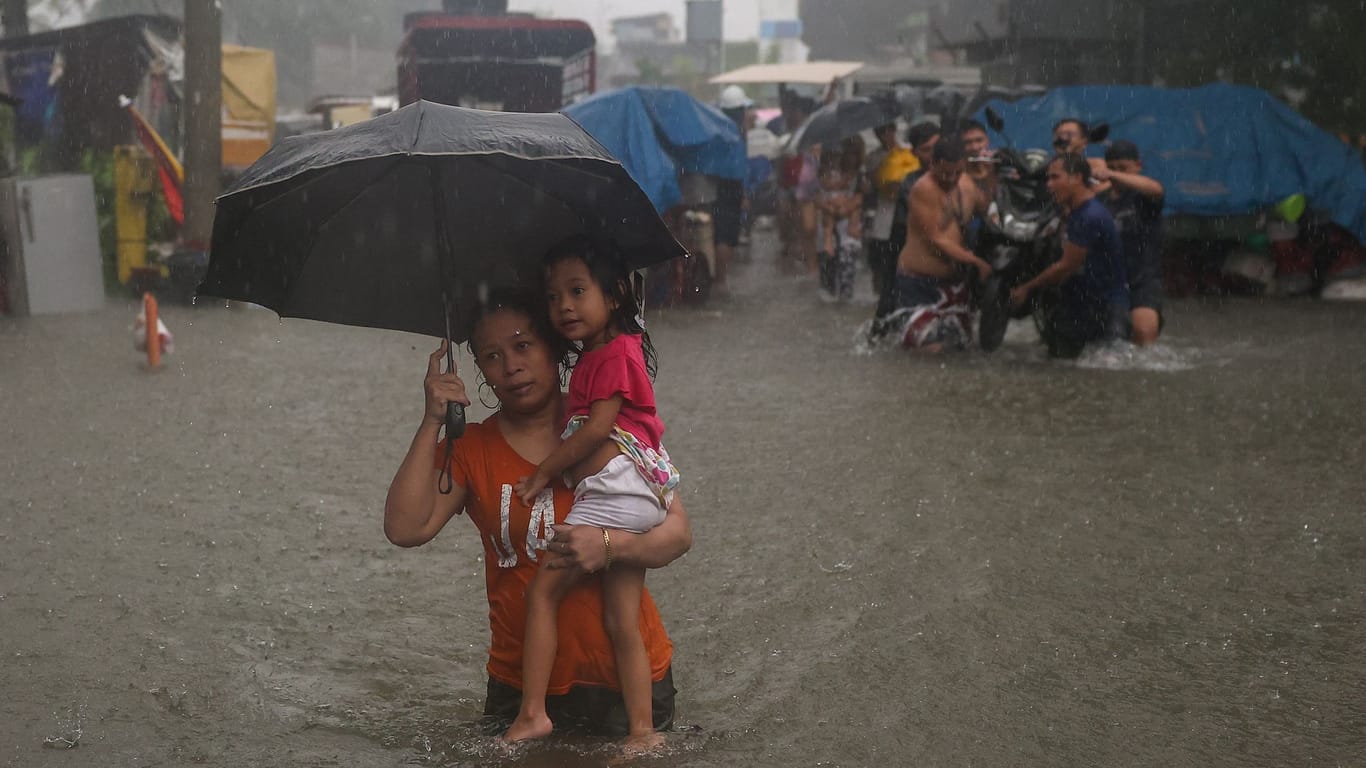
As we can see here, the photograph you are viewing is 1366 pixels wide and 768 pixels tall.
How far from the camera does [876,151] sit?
18062 mm

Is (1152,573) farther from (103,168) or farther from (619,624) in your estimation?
(103,168)

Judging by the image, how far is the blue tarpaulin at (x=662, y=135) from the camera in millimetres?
14305

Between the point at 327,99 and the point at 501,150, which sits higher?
the point at 501,150

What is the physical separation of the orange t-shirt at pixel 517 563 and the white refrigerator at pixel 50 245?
40.3 feet

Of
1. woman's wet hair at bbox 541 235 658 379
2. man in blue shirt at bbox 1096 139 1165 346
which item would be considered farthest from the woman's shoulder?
man in blue shirt at bbox 1096 139 1165 346

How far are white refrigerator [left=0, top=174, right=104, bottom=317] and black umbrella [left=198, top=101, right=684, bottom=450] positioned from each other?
1203 centimetres

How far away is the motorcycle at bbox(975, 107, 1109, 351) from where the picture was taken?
11.1m

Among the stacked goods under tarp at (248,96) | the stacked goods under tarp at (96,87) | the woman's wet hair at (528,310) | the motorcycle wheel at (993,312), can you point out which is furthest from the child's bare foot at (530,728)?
the stacked goods under tarp at (248,96)

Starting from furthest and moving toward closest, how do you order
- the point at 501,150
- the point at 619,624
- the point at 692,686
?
1. the point at 692,686
2. the point at 619,624
3. the point at 501,150

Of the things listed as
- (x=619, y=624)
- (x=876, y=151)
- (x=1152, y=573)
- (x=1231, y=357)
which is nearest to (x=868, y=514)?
(x=1152, y=573)

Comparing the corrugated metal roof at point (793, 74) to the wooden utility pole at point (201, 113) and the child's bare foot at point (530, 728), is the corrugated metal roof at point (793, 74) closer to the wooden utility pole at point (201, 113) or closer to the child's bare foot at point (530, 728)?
the wooden utility pole at point (201, 113)

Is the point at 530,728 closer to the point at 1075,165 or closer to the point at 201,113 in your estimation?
the point at 1075,165

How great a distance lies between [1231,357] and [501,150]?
29.7 feet

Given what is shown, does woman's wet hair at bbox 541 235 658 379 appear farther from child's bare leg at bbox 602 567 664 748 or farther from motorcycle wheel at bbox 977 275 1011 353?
motorcycle wheel at bbox 977 275 1011 353
